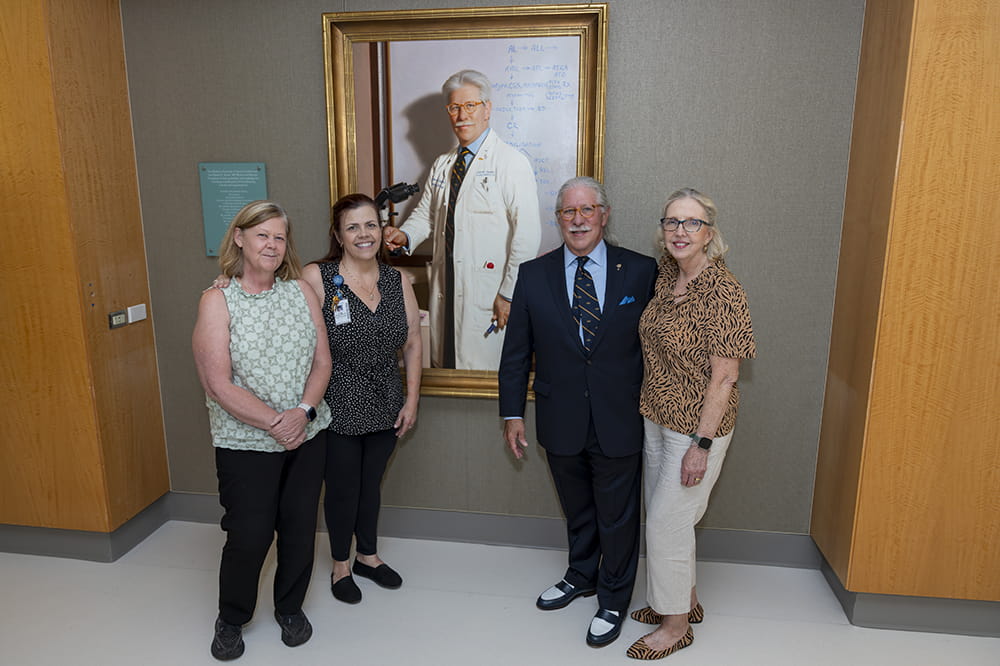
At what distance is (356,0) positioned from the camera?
9.73 feet

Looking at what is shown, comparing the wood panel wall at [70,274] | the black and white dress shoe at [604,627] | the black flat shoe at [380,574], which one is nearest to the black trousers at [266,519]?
the black flat shoe at [380,574]

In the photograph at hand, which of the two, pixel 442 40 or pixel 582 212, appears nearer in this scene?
pixel 582 212

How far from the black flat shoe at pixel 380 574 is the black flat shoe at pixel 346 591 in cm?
12

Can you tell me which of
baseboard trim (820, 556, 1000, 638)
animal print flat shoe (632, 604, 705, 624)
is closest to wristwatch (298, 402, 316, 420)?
animal print flat shoe (632, 604, 705, 624)

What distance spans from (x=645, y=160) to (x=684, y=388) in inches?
43.4

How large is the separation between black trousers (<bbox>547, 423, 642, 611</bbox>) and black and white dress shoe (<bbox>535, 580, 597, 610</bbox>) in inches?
7.5

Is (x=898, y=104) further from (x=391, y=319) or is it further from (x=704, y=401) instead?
(x=391, y=319)

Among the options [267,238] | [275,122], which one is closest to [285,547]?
[267,238]

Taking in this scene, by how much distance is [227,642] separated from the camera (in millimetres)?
2535

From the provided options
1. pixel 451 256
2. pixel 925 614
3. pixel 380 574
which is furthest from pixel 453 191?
pixel 925 614

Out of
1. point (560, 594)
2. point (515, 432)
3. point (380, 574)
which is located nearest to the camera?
point (515, 432)

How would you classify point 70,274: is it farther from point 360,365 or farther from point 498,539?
point 498,539

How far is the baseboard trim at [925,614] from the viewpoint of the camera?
105 inches

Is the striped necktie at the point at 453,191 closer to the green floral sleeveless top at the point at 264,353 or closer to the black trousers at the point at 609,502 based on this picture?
the green floral sleeveless top at the point at 264,353
